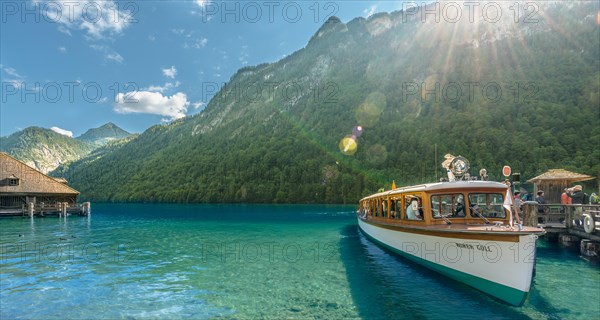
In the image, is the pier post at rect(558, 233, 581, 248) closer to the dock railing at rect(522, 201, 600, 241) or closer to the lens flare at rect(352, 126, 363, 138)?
the dock railing at rect(522, 201, 600, 241)

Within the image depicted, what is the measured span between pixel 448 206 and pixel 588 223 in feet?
34.6

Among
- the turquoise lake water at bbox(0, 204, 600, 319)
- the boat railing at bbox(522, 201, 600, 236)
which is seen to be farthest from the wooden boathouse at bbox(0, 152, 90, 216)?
the boat railing at bbox(522, 201, 600, 236)

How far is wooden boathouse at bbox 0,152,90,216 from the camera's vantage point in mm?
56562

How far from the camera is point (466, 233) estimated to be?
13602 millimetres

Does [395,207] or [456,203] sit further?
[395,207]

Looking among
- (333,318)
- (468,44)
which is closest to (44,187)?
(333,318)

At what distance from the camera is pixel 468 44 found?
176 metres

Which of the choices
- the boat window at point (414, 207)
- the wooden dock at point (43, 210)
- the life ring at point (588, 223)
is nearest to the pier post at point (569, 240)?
the life ring at point (588, 223)

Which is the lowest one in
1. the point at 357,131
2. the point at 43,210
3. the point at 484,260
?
the point at 43,210

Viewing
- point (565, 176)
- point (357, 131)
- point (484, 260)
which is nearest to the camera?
point (484, 260)

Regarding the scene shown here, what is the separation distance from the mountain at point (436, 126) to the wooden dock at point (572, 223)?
196 feet

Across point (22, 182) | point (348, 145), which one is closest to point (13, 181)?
point (22, 182)

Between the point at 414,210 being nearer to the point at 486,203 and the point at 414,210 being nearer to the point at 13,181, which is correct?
the point at 486,203

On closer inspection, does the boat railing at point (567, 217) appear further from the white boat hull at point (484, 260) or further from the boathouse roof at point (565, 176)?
the white boat hull at point (484, 260)
